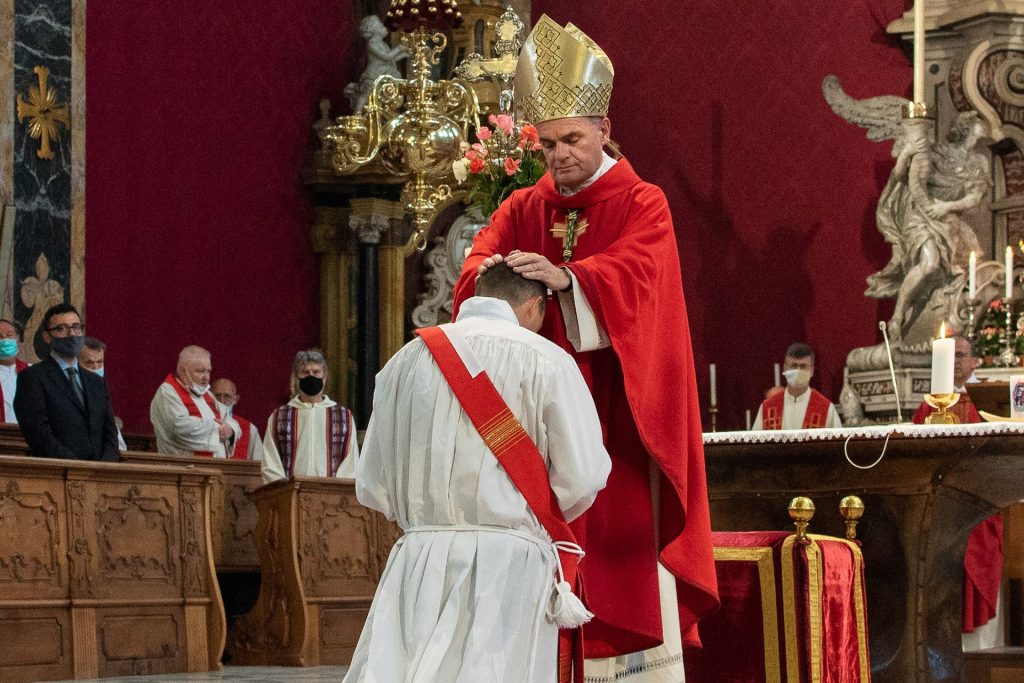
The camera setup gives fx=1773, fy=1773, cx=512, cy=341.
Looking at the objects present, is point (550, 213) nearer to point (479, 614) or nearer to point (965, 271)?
point (479, 614)

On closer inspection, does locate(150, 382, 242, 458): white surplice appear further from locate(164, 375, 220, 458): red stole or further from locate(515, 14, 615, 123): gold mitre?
locate(515, 14, 615, 123): gold mitre

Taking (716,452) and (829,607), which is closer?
(829,607)

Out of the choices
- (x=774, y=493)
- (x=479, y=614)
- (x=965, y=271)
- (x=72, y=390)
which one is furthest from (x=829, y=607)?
(x=965, y=271)

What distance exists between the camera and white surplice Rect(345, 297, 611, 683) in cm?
376

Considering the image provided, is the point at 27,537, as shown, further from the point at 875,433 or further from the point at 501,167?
the point at 875,433

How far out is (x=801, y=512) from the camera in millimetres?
5340

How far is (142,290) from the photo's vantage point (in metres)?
12.4

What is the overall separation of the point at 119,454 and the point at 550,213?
5.28 meters

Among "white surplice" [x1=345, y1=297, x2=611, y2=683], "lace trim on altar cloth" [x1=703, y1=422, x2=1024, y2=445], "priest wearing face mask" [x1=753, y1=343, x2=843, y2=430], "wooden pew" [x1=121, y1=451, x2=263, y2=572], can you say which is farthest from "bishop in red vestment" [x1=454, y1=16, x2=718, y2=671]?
"priest wearing face mask" [x1=753, y1=343, x2=843, y2=430]

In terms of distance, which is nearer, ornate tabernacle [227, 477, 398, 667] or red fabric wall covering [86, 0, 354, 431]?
ornate tabernacle [227, 477, 398, 667]

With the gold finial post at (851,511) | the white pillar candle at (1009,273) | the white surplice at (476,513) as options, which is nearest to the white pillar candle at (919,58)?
the white pillar candle at (1009,273)

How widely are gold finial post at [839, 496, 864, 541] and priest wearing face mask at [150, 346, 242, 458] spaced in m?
5.77

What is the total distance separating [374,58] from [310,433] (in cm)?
386

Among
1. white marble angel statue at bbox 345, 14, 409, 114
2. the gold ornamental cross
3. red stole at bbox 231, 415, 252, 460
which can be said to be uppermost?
white marble angel statue at bbox 345, 14, 409, 114
